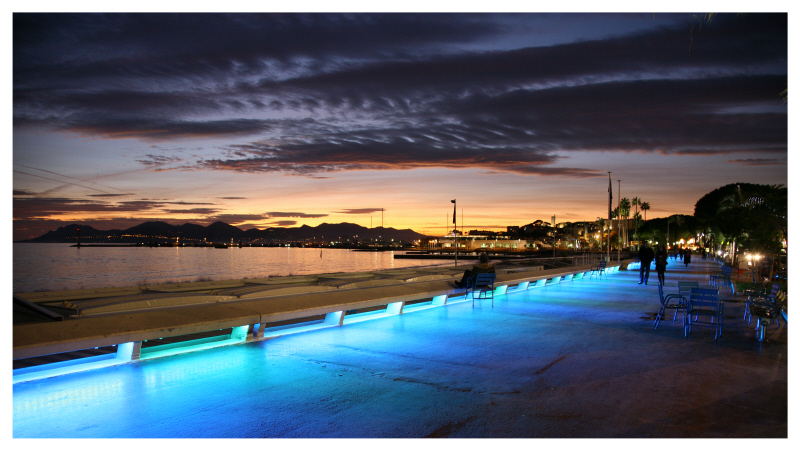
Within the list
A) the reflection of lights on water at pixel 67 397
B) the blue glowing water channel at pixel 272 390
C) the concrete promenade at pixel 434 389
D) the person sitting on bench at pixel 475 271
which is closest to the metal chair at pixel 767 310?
the concrete promenade at pixel 434 389

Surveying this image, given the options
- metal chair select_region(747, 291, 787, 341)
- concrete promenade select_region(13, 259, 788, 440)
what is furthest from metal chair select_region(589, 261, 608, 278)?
concrete promenade select_region(13, 259, 788, 440)

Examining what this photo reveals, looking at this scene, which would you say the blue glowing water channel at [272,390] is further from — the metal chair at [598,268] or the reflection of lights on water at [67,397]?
the metal chair at [598,268]

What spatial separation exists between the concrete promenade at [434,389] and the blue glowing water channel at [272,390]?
0.6 inches

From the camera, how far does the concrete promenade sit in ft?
12.8

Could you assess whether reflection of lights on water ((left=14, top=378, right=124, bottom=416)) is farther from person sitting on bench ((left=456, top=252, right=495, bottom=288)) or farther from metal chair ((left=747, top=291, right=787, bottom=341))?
metal chair ((left=747, top=291, right=787, bottom=341))

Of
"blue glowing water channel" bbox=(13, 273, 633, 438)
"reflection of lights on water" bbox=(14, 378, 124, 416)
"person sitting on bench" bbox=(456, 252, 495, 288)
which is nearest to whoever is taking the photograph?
"blue glowing water channel" bbox=(13, 273, 633, 438)

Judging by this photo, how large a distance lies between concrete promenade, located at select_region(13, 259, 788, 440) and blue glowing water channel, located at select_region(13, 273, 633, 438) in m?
0.02

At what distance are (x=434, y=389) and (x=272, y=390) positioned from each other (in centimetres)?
165

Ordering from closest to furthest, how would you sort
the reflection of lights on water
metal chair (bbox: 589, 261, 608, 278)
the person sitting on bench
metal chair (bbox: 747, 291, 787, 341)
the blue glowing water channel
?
the blue glowing water channel, the reflection of lights on water, metal chair (bbox: 747, 291, 787, 341), the person sitting on bench, metal chair (bbox: 589, 261, 608, 278)

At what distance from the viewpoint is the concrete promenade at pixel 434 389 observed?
3.90m

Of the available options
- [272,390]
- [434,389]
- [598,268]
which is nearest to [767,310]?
[434,389]
